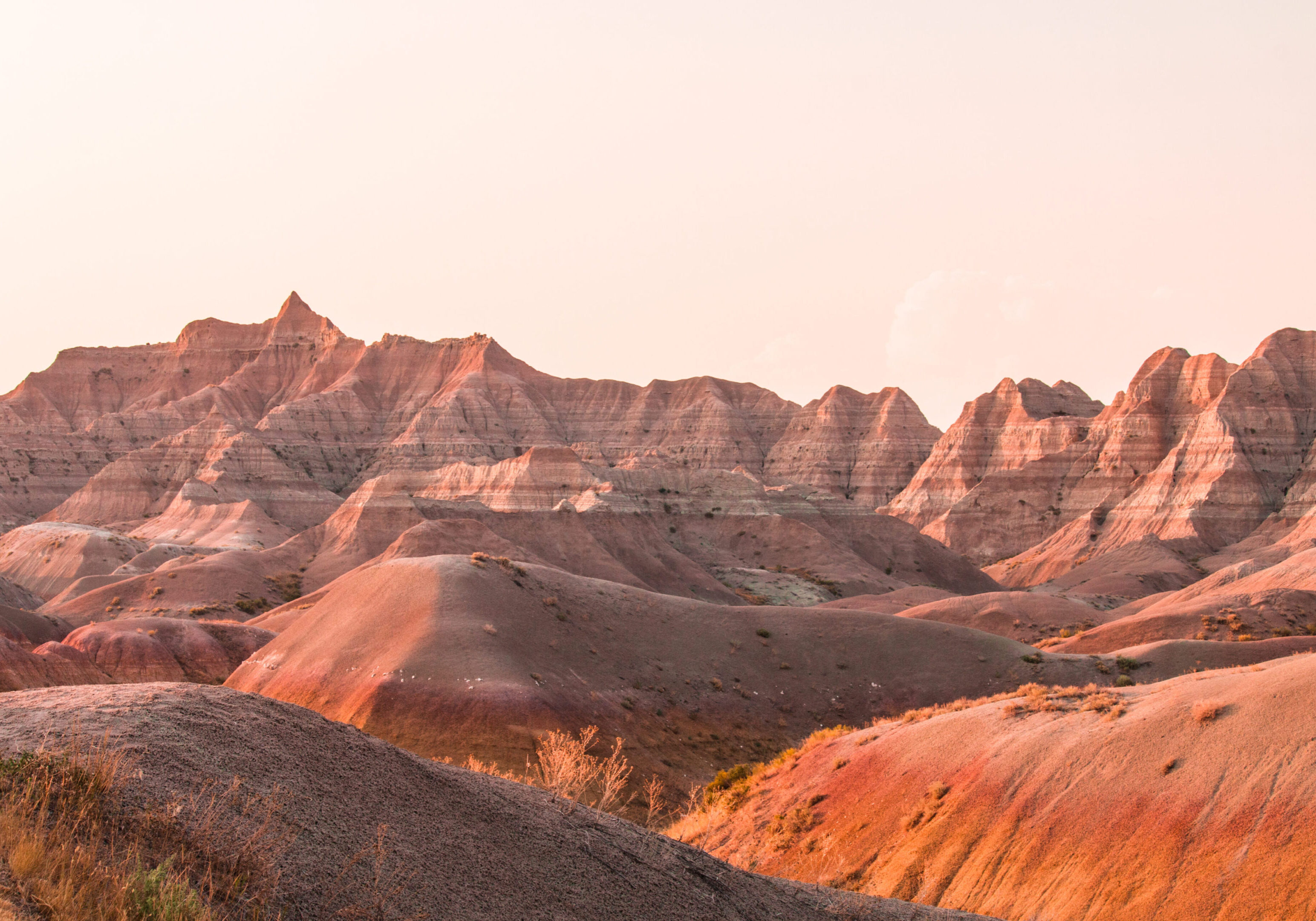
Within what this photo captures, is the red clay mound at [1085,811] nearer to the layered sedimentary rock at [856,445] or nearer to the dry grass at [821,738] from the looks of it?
the dry grass at [821,738]

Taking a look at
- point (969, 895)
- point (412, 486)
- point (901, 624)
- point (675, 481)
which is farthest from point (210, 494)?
point (969, 895)

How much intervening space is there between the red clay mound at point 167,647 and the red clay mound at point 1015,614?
3925 centimetres

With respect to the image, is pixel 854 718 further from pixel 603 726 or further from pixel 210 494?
pixel 210 494

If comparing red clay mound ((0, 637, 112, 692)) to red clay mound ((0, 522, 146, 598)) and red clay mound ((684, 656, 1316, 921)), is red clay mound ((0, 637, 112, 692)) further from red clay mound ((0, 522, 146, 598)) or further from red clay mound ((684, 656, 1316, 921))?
red clay mound ((0, 522, 146, 598))

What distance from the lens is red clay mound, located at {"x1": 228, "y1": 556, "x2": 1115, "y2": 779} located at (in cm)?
3916

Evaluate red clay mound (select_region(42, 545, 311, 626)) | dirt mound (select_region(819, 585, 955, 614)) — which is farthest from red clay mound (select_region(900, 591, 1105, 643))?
red clay mound (select_region(42, 545, 311, 626))

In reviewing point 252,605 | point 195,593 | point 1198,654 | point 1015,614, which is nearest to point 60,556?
point 195,593

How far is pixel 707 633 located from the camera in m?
51.1

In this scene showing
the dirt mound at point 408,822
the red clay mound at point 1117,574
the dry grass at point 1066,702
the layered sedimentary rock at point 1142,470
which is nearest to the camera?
the dirt mound at point 408,822

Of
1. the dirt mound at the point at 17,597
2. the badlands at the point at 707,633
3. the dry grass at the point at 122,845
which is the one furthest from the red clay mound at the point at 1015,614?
the dry grass at the point at 122,845

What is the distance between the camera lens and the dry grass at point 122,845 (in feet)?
26.7

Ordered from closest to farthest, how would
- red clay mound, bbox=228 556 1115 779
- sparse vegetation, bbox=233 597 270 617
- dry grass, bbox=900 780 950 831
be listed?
dry grass, bbox=900 780 950 831
red clay mound, bbox=228 556 1115 779
sparse vegetation, bbox=233 597 270 617

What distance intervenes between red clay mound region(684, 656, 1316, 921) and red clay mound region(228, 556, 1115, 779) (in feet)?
48.4

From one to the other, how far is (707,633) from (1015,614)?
2964 centimetres
